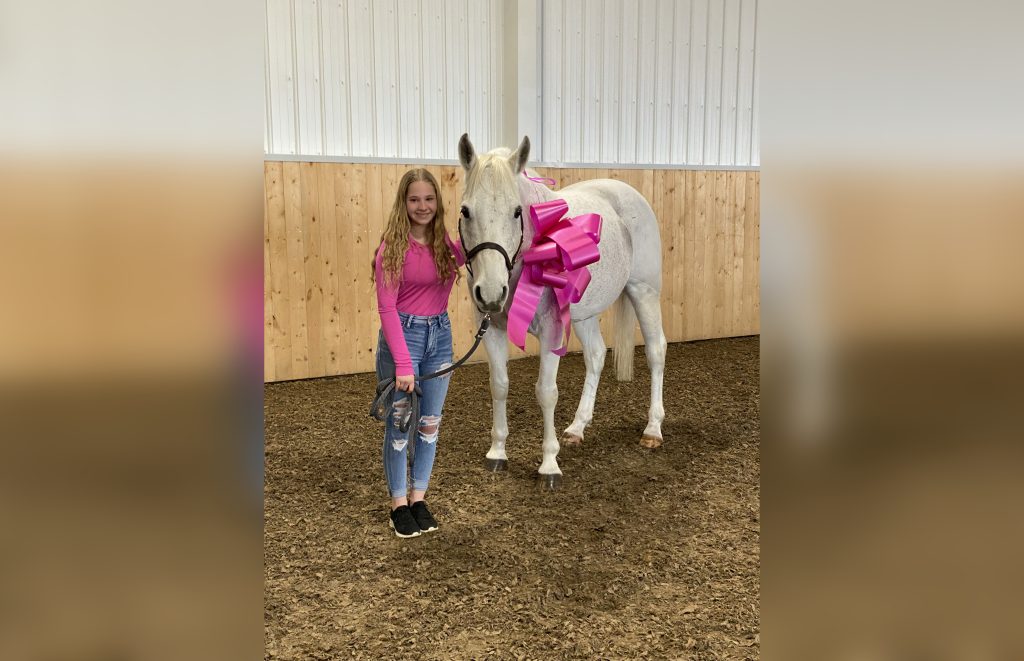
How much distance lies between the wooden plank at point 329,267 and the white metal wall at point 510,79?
0.27 meters

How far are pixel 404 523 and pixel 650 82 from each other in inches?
218

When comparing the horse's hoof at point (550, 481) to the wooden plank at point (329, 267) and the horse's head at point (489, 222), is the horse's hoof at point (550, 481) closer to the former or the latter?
the horse's head at point (489, 222)

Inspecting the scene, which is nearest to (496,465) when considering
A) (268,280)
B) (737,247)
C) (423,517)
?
(423,517)

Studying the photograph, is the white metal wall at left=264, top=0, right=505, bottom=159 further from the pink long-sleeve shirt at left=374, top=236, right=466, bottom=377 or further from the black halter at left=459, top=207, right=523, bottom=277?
the pink long-sleeve shirt at left=374, top=236, right=466, bottom=377

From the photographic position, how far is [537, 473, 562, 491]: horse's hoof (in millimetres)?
3205

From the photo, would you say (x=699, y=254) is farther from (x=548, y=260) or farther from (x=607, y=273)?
(x=548, y=260)

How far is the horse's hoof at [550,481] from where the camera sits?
10.5ft

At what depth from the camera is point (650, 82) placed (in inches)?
269
